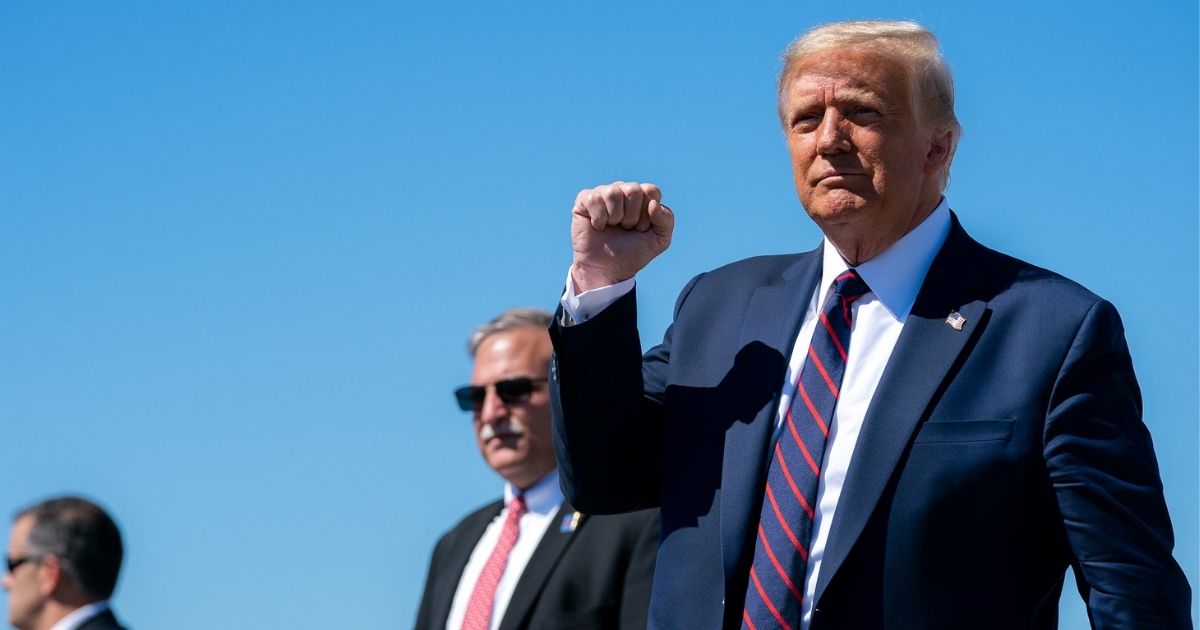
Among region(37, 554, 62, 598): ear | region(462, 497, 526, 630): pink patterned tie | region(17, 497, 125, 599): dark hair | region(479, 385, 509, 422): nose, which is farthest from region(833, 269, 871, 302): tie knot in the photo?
region(37, 554, 62, 598): ear

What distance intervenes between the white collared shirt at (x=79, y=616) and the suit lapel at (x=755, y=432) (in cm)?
469

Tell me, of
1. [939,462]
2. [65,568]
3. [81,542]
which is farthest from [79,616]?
[939,462]

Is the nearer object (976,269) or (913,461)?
(913,461)

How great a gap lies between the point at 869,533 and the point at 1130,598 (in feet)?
1.75

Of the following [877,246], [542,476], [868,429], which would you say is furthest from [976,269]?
[542,476]

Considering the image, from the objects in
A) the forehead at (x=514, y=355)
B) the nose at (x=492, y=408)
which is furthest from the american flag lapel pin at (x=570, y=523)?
the forehead at (x=514, y=355)

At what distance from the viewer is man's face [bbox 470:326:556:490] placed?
6.46 meters

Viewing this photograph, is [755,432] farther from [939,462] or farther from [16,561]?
[16,561]

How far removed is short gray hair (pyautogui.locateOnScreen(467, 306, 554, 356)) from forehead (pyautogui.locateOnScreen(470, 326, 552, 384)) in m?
0.04

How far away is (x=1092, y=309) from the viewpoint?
133 inches

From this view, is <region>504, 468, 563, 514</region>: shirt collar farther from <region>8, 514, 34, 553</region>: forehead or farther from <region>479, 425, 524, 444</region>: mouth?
<region>8, 514, 34, 553</region>: forehead

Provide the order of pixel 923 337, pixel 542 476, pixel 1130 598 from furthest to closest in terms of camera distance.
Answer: pixel 542 476, pixel 923 337, pixel 1130 598

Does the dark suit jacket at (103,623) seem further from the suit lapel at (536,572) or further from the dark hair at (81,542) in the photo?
the suit lapel at (536,572)

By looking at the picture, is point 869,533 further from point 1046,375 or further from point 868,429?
point 1046,375
